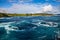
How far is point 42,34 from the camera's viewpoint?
133 cm

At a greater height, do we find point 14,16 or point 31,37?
point 14,16

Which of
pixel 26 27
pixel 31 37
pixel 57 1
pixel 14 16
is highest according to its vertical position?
pixel 57 1

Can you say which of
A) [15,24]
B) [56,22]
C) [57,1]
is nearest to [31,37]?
[15,24]

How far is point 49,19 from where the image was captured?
4.46ft

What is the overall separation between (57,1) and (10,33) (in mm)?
708

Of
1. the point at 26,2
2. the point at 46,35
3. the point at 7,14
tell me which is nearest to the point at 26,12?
the point at 26,2

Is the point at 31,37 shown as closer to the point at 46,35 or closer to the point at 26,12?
the point at 46,35

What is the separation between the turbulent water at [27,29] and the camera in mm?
1319

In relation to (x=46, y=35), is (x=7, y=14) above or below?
above

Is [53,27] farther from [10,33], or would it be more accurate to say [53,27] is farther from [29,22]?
[10,33]

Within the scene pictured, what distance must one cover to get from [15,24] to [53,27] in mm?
473

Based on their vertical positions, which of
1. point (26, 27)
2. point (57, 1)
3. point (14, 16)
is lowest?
point (26, 27)

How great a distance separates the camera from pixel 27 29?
4.37ft

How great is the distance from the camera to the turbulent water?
4.33 ft
